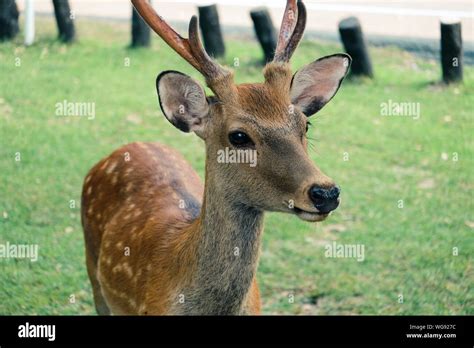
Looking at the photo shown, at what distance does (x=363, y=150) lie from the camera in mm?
8219

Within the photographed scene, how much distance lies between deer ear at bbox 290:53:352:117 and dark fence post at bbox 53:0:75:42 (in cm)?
681

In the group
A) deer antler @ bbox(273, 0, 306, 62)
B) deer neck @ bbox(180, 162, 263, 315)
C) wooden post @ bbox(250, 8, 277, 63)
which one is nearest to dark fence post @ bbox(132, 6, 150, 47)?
wooden post @ bbox(250, 8, 277, 63)

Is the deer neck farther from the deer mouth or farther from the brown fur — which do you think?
the deer mouth

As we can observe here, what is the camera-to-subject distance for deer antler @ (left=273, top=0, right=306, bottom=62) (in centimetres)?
404

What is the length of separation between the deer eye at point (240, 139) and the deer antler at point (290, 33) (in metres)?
0.43

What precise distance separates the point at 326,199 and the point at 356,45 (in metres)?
6.36

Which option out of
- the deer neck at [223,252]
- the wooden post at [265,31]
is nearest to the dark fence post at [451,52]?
the wooden post at [265,31]

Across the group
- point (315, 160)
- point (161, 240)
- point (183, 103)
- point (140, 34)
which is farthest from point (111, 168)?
point (140, 34)

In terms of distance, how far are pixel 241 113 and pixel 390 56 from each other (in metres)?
6.89

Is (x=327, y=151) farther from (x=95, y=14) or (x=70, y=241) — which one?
(x=95, y=14)

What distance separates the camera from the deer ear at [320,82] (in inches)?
165

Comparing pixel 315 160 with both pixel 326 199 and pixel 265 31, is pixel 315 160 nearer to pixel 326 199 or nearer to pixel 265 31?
pixel 265 31
